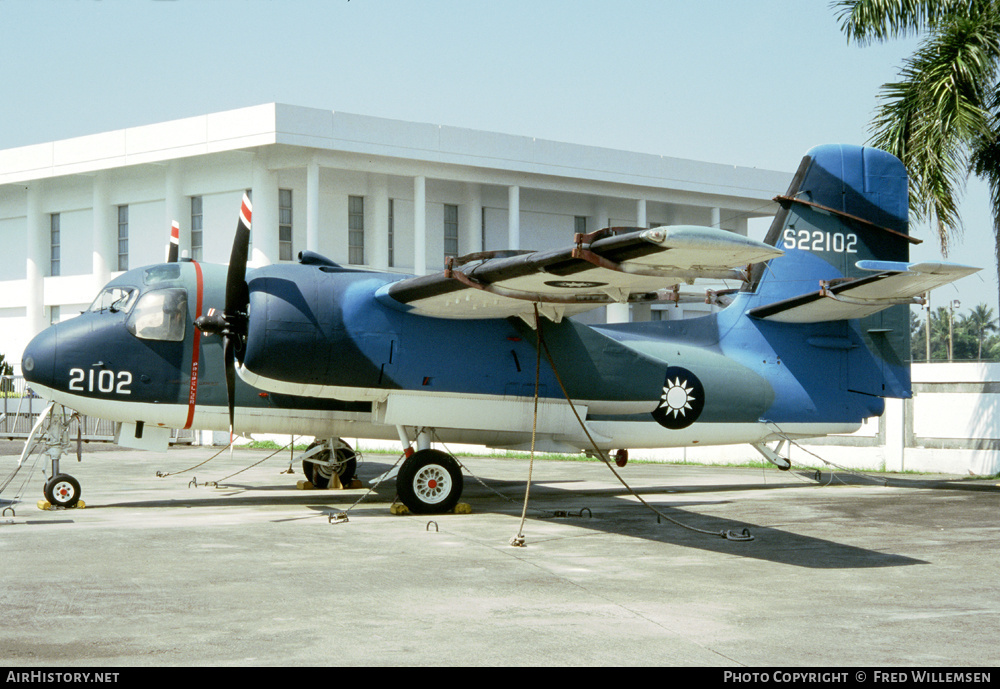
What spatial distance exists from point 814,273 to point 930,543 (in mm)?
7584

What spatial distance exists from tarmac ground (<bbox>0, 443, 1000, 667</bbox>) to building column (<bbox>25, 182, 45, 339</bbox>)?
29.4 metres

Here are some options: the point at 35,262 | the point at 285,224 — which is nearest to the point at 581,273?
the point at 285,224

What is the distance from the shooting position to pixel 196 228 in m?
39.2

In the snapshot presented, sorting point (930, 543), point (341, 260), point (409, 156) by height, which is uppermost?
point (409, 156)

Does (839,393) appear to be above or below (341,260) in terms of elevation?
below

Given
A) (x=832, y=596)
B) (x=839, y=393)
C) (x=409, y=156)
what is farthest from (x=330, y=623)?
(x=409, y=156)

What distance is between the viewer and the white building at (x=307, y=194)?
119ft

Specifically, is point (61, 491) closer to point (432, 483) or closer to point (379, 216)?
point (432, 483)

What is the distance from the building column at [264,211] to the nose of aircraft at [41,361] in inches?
861

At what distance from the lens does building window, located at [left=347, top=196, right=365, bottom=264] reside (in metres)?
38.5

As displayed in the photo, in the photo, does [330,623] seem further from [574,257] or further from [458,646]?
[574,257]

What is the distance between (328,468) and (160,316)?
5146 millimetres

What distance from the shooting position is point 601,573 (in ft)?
32.3

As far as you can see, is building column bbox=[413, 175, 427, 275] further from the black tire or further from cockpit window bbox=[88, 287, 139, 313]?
the black tire
